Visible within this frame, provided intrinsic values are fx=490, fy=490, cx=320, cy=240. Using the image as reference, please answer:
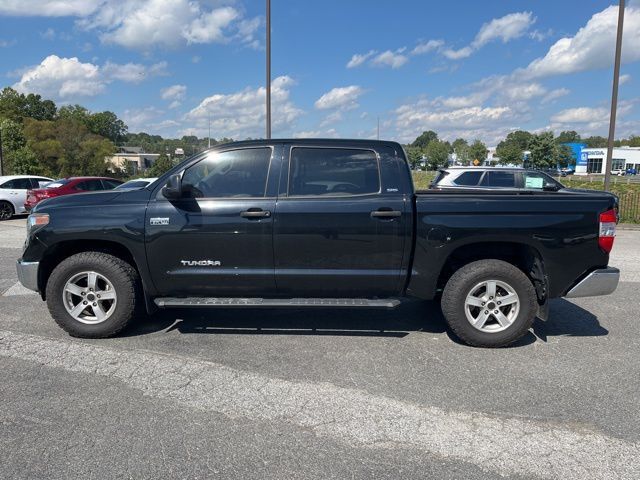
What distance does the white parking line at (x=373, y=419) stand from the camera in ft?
9.24

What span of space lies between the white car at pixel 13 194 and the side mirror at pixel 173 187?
48.5 feet

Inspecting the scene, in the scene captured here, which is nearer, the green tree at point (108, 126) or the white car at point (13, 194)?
the white car at point (13, 194)

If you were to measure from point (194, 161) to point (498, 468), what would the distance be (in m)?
3.53

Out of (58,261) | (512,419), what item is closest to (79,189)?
(58,261)

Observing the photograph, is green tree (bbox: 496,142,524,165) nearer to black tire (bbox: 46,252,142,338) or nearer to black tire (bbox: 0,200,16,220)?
black tire (bbox: 0,200,16,220)

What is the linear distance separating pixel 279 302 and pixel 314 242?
25.1 inches

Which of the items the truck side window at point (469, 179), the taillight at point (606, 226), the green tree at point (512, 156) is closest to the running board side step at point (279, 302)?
the taillight at point (606, 226)

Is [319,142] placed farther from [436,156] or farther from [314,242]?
[436,156]

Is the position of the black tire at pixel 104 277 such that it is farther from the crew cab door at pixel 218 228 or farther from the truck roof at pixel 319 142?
the truck roof at pixel 319 142

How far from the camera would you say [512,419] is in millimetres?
3271

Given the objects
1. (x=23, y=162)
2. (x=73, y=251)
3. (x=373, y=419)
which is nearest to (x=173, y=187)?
(x=73, y=251)

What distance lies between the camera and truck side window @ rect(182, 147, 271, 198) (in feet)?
15.0

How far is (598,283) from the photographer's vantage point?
14.6 feet

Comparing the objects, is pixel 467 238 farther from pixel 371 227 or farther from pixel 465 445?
pixel 465 445
